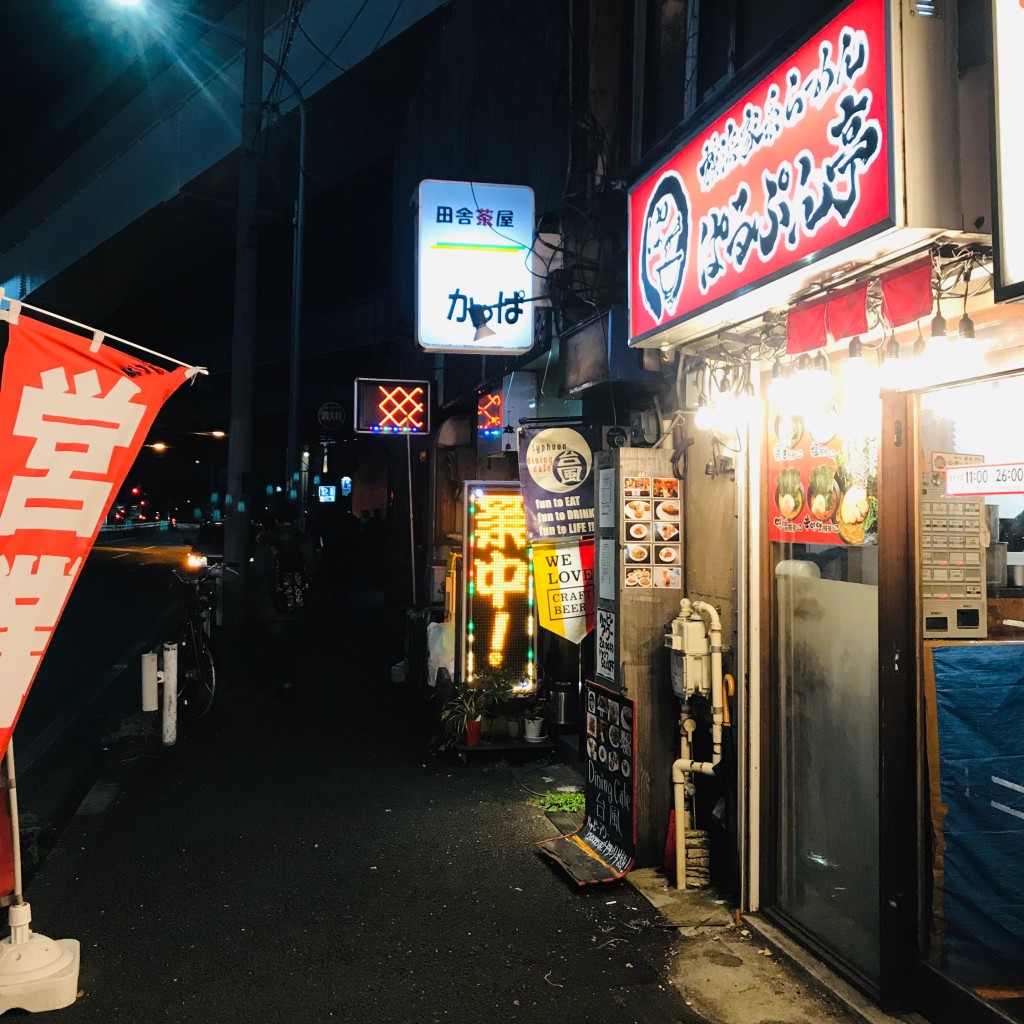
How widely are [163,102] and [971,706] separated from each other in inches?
994

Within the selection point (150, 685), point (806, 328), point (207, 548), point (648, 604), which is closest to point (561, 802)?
point (648, 604)

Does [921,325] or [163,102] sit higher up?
[163,102]

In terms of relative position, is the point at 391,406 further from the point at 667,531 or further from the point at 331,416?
the point at 331,416

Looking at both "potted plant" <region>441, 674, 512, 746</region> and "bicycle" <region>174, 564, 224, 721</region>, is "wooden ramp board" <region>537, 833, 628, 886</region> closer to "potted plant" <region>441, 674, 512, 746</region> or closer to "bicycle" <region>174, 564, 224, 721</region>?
"potted plant" <region>441, 674, 512, 746</region>

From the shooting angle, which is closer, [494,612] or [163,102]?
[494,612]

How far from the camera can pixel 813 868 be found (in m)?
4.92

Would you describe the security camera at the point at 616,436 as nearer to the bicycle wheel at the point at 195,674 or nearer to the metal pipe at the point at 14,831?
the metal pipe at the point at 14,831

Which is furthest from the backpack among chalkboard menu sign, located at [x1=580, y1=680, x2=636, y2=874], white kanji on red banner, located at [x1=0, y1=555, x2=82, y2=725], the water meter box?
white kanji on red banner, located at [x1=0, y1=555, x2=82, y2=725]

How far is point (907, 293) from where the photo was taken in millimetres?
3469

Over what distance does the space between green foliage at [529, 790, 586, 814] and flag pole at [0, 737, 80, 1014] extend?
381 centimetres

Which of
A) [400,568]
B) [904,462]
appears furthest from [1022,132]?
[400,568]

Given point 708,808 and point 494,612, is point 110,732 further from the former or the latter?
point 708,808

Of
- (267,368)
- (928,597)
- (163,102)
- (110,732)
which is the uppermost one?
(163,102)

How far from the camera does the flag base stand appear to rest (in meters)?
4.13
